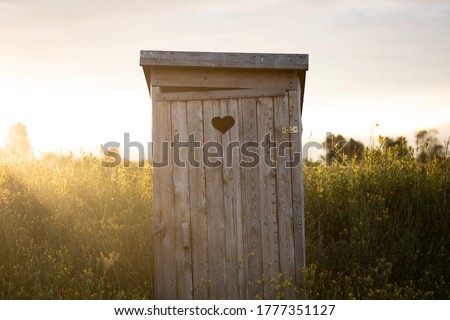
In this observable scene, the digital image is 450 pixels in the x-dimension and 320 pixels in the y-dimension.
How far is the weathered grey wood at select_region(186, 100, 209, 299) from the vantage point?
5.45 m

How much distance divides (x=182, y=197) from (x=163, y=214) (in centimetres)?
30

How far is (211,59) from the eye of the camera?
5.44 metres

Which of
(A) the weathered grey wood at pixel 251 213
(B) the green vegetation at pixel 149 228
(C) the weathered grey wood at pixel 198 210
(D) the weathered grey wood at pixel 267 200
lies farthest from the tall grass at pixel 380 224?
(C) the weathered grey wood at pixel 198 210

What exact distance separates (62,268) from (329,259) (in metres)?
3.41

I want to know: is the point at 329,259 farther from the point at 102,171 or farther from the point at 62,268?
the point at 102,171

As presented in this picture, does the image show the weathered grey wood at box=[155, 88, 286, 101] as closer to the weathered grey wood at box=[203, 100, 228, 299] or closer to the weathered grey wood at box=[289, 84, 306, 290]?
the weathered grey wood at box=[203, 100, 228, 299]

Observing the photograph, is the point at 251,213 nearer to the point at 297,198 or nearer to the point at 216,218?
the point at 216,218

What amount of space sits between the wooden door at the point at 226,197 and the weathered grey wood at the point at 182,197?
0.01 metres

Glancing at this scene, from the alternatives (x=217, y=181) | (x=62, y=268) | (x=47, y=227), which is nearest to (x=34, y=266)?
(x=62, y=268)

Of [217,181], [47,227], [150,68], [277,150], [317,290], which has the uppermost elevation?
[150,68]

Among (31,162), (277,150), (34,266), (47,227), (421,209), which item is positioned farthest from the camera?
(31,162)

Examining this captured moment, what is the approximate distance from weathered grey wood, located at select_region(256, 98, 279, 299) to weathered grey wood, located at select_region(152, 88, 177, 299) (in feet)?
3.44

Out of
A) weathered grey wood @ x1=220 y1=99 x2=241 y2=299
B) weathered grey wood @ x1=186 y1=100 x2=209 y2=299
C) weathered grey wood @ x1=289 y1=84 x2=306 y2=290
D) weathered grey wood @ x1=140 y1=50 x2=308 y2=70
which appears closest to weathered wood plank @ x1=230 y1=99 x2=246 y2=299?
weathered grey wood @ x1=220 y1=99 x2=241 y2=299

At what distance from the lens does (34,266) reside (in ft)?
18.9
